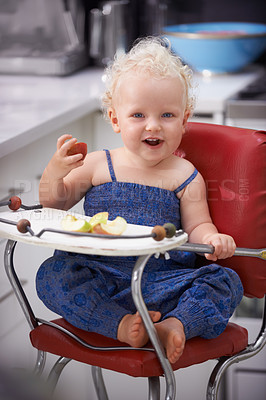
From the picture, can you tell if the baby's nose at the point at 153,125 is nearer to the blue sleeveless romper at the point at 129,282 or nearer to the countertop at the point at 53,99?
the blue sleeveless romper at the point at 129,282

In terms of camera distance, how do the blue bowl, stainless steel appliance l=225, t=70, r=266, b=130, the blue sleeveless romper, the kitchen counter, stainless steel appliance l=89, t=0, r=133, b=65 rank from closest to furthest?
the blue sleeveless romper < the kitchen counter < stainless steel appliance l=225, t=70, r=266, b=130 < the blue bowl < stainless steel appliance l=89, t=0, r=133, b=65

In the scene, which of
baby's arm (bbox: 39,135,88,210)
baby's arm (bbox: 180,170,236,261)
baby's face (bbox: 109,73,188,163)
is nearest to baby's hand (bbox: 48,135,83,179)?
baby's arm (bbox: 39,135,88,210)

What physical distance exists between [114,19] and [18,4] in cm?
35

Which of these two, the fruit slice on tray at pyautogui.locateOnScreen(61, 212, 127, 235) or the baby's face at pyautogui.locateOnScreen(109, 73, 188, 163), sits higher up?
the baby's face at pyautogui.locateOnScreen(109, 73, 188, 163)

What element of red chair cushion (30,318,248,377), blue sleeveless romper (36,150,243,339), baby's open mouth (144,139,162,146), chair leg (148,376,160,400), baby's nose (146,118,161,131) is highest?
baby's nose (146,118,161,131)

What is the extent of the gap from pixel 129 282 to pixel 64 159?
0.78ft

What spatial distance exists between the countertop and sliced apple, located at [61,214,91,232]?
41 cm

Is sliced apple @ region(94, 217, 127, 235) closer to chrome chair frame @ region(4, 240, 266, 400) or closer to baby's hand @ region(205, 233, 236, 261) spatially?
chrome chair frame @ region(4, 240, 266, 400)

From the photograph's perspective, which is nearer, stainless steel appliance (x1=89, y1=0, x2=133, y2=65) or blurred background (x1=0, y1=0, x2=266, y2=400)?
blurred background (x1=0, y1=0, x2=266, y2=400)

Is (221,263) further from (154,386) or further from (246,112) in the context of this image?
(246,112)

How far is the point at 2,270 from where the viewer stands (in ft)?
5.19

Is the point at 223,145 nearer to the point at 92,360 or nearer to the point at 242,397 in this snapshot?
the point at 92,360

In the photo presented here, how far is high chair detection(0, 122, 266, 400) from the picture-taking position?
3.44ft

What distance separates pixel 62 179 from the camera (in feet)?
3.76
